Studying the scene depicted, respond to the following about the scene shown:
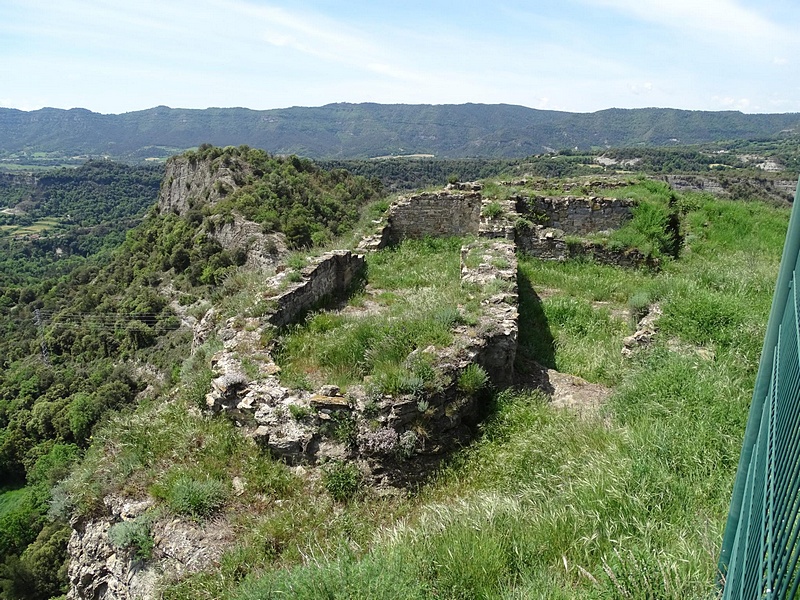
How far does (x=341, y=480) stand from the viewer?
5.17m

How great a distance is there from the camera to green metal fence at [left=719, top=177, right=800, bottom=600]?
136 cm

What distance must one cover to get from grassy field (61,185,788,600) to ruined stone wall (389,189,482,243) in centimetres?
707

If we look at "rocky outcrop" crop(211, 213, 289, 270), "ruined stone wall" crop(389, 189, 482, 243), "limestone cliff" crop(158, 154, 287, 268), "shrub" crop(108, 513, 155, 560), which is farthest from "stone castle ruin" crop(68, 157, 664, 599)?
"rocky outcrop" crop(211, 213, 289, 270)

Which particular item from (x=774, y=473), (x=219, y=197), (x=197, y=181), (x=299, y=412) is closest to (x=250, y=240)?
(x=219, y=197)

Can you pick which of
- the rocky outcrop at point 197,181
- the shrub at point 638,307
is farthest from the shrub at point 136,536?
the rocky outcrop at point 197,181

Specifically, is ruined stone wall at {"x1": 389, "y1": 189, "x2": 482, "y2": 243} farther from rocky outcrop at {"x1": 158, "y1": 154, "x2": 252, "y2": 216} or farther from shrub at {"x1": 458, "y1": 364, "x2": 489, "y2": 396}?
rocky outcrop at {"x1": 158, "y1": 154, "x2": 252, "y2": 216}

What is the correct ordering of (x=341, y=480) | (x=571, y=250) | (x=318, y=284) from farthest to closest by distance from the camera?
(x=571, y=250) → (x=318, y=284) → (x=341, y=480)

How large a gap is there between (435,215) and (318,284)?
6.55 meters

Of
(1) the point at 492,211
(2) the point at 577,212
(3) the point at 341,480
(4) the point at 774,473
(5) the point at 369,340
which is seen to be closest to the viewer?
(4) the point at 774,473

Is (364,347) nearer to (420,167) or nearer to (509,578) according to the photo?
(509,578)

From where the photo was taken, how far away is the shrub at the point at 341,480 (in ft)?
16.7

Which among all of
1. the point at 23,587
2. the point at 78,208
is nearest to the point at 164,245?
the point at 23,587

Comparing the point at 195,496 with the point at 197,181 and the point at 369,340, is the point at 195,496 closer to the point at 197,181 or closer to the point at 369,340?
the point at 369,340

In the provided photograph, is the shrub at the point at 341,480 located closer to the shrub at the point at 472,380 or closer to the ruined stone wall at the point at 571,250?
the shrub at the point at 472,380
